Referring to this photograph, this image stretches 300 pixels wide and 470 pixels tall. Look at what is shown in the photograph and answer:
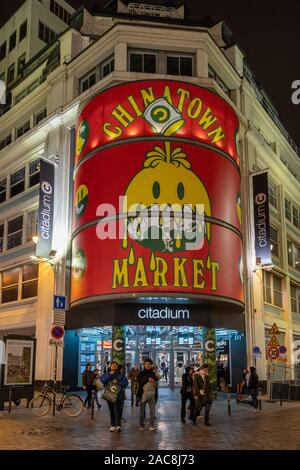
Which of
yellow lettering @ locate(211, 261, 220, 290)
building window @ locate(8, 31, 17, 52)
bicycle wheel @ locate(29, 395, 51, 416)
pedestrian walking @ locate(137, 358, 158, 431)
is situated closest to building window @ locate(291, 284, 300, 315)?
yellow lettering @ locate(211, 261, 220, 290)

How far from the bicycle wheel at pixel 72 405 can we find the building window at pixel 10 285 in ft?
52.7

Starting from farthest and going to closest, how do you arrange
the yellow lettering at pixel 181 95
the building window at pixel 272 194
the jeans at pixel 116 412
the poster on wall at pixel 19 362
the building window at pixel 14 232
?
the building window at pixel 272 194 → the building window at pixel 14 232 → the yellow lettering at pixel 181 95 → the poster on wall at pixel 19 362 → the jeans at pixel 116 412

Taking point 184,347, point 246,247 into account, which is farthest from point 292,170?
point 184,347

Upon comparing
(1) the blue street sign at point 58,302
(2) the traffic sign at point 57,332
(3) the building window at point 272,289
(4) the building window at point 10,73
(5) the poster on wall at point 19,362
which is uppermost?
(4) the building window at point 10,73

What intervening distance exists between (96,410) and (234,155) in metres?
15.2

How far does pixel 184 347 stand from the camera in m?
31.9

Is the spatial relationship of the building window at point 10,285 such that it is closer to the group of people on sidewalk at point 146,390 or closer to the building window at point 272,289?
the building window at point 272,289

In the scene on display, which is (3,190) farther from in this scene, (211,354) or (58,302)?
(211,354)

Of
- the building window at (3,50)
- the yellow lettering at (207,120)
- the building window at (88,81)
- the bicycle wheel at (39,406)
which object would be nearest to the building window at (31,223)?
the building window at (88,81)

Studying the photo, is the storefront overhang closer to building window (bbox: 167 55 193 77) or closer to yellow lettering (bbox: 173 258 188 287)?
yellow lettering (bbox: 173 258 188 287)

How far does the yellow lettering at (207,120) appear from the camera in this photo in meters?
27.5

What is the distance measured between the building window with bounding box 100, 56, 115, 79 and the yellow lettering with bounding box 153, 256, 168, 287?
42.8 feet

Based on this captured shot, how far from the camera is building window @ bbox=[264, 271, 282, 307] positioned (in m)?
36.9

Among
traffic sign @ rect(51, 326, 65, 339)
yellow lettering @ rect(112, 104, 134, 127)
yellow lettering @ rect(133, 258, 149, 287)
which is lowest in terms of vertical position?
traffic sign @ rect(51, 326, 65, 339)
